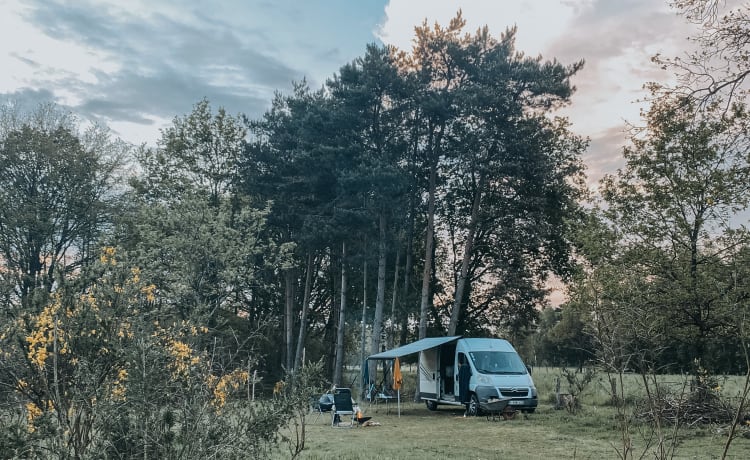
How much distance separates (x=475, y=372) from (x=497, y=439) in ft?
18.2

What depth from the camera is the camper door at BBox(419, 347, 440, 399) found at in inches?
766

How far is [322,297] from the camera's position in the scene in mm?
33312

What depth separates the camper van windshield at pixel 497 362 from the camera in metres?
17.4

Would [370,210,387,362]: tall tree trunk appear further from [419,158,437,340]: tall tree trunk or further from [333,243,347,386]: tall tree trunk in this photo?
[333,243,347,386]: tall tree trunk

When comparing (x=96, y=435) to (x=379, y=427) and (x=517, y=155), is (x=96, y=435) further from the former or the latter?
(x=517, y=155)

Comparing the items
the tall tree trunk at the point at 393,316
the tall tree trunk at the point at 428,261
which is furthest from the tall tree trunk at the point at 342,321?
the tall tree trunk at the point at 428,261

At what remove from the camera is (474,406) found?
17125 millimetres

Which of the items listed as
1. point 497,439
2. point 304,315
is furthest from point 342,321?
point 497,439

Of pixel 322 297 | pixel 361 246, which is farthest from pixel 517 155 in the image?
pixel 322 297

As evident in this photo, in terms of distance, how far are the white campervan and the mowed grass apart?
62cm

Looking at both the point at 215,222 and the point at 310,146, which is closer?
the point at 215,222

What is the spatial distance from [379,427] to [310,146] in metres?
13.4

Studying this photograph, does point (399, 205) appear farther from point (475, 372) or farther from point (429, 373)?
point (475, 372)

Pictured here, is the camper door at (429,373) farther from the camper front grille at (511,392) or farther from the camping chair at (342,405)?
the camping chair at (342,405)
